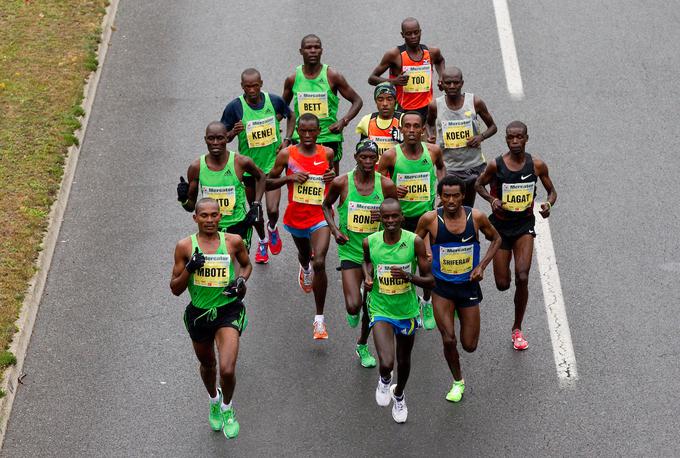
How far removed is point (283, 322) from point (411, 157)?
2.37 meters

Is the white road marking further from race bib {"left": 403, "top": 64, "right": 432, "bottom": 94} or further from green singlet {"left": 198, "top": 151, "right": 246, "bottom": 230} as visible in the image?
green singlet {"left": 198, "top": 151, "right": 246, "bottom": 230}

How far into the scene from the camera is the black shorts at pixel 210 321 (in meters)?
11.4

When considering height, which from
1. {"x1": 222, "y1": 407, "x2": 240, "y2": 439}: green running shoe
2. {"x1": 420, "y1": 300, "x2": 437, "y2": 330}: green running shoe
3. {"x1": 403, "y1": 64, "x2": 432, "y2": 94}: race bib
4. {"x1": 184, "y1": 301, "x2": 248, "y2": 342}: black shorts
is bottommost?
{"x1": 222, "y1": 407, "x2": 240, "y2": 439}: green running shoe

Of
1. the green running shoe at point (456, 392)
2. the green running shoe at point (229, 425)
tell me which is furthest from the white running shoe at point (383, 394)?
the green running shoe at point (229, 425)

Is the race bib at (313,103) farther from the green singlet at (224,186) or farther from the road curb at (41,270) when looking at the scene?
the road curb at (41,270)

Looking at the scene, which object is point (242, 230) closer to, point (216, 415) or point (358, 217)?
point (358, 217)

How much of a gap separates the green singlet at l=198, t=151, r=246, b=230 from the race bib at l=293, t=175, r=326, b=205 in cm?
68

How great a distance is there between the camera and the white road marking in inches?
707

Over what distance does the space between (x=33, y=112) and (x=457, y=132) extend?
21.8 ft

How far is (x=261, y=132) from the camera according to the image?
1418 centimetres

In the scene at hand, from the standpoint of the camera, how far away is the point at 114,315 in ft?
45.0

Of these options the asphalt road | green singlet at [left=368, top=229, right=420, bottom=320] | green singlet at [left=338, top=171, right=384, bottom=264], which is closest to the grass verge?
the asphalt road

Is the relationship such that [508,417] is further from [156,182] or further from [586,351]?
[156,182]

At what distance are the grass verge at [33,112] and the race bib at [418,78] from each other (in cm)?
469
